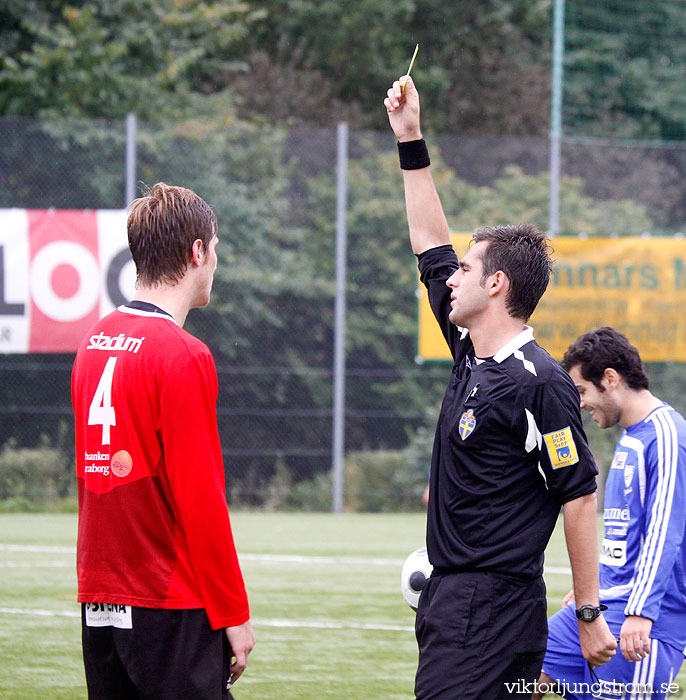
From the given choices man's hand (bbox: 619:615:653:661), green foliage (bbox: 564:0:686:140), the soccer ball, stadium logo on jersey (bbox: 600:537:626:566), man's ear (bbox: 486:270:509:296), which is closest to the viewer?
man's ear (bbox: 486:270:509:296)

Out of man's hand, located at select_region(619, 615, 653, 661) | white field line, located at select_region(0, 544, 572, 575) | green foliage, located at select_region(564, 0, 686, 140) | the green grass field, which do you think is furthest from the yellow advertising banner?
man's hand, located at select_region(619, 615, 653, 661)

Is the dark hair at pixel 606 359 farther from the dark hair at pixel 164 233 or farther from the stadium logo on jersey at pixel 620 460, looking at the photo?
the dark hair at pixel 164 233

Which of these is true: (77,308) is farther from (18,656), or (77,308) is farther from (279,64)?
(279,64)

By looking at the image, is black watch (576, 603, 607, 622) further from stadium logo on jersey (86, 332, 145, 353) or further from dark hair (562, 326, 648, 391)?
stadium logo on jersey (86, 332, 145, 353)

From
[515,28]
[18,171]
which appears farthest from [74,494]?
[515,28]

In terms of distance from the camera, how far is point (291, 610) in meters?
8.41

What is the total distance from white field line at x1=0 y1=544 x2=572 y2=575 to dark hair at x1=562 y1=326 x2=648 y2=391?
19.5 ft

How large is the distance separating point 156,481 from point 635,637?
6.32ft

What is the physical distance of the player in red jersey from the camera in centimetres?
311

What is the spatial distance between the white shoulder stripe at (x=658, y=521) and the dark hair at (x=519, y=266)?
3.30ft

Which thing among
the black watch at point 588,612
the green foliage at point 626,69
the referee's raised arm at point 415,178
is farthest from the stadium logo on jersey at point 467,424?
the green foliage at point 626,69

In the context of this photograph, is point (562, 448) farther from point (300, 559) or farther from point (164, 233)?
point (300, 559)

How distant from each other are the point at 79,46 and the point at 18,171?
4.10 metres

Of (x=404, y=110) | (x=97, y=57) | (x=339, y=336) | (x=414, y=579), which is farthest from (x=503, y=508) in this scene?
(x=97, y=57)
